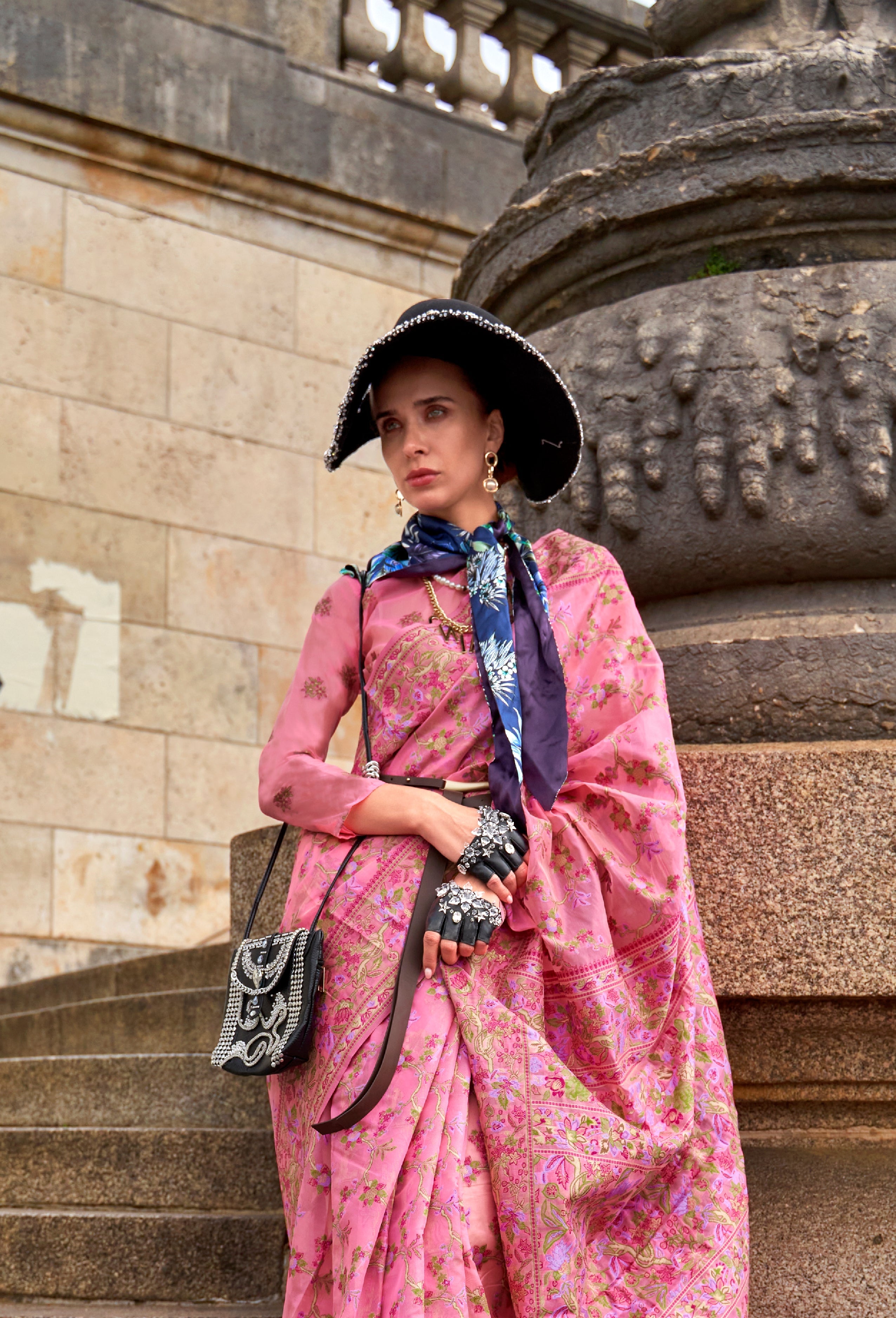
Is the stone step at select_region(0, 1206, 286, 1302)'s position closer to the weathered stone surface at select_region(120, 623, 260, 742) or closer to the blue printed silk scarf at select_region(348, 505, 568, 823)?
the blue printed silk scarf at select_region(348, 505, 568, 823)

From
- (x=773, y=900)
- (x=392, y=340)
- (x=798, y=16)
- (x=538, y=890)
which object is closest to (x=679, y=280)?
(x=798, y=16)

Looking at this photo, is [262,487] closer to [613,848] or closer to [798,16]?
[798,16]

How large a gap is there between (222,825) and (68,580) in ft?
4.79

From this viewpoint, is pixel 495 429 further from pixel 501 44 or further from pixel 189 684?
pixel 501 44

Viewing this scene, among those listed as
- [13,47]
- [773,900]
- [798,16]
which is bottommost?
[773,900]

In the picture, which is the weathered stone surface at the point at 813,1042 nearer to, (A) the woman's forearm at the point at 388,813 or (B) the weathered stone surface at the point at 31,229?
(A) the woman's forearm at the point at 388,813

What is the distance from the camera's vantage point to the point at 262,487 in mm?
8250

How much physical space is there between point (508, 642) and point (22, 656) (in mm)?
5227

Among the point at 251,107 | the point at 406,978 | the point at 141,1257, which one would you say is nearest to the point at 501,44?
the point at 251,107

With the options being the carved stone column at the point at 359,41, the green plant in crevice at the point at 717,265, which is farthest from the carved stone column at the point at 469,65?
the green plant in crevice at the point at 717,265

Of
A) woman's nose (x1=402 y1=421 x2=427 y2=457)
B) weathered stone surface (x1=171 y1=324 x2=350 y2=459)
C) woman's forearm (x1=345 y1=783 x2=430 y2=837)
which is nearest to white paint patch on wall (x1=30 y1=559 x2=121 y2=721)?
weathered stone surface (x1=171 y1=324 x2=350 y2=459)

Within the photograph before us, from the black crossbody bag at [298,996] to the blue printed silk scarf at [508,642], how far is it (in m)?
0.10

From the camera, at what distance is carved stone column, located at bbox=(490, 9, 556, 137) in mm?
9336

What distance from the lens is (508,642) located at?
8.52ft
